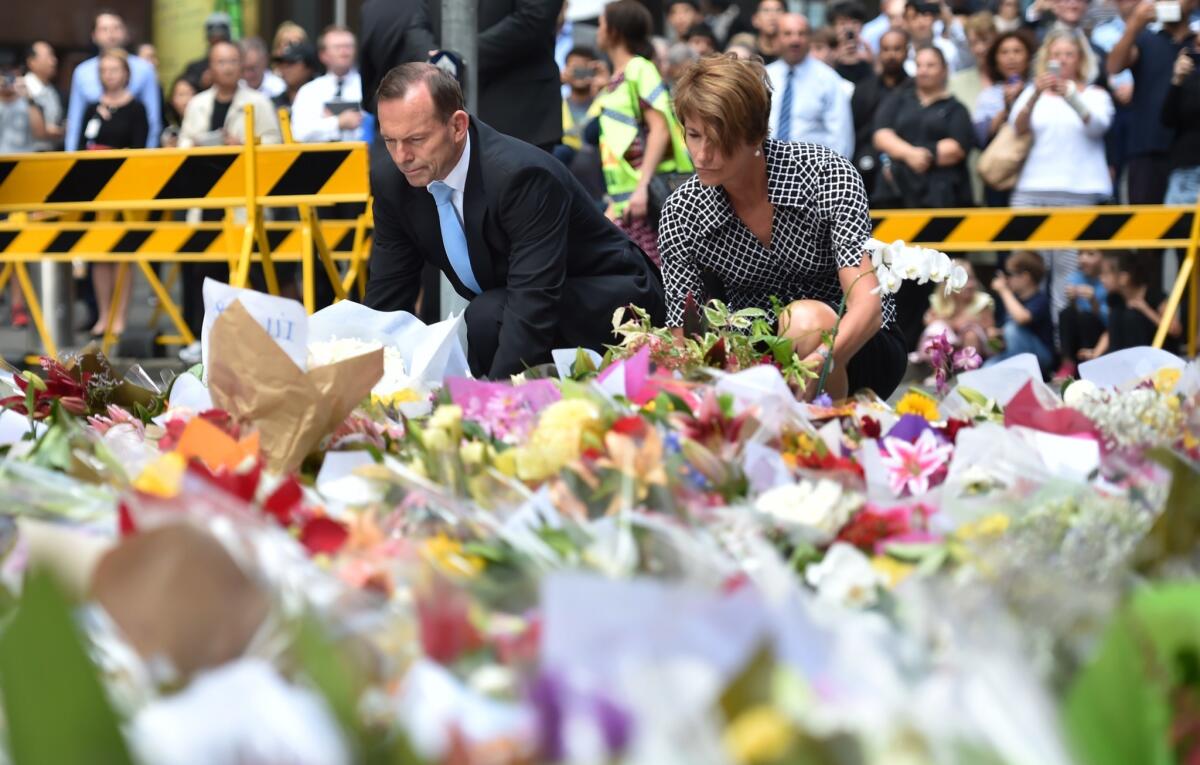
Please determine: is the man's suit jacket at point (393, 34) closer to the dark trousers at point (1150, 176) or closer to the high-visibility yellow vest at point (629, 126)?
the high-visibility yellow vest at point (629, 126)

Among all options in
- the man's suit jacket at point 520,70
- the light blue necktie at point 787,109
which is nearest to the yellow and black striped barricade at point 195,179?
the man's suit jacket at point 520,70

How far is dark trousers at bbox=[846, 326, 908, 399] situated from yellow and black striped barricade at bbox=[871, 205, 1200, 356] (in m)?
2.99

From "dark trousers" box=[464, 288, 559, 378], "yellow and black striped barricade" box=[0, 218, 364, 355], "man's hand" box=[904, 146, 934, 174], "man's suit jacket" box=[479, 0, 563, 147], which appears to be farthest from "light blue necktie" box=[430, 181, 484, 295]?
"man's hand" box=[904, 146, 934, 174]

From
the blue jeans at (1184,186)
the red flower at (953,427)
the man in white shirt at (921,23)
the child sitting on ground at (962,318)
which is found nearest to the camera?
the red flower at (953,427)

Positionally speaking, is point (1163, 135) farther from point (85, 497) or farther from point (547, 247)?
point (85, 497)

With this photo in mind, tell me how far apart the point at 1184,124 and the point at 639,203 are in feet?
7.61

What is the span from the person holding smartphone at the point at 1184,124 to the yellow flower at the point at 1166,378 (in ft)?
15.1

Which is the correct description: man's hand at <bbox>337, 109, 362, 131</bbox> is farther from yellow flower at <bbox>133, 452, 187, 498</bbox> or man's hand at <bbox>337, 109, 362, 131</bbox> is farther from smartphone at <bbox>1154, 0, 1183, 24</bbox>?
yellow flower at <bbox>133, 452, 187, 498</bbox>

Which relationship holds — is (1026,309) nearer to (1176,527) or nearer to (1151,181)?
(1151,181)

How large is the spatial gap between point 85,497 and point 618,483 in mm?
602

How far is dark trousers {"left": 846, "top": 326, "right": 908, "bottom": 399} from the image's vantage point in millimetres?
4211

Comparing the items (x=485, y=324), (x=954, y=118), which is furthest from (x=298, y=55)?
(x=485, y=324)

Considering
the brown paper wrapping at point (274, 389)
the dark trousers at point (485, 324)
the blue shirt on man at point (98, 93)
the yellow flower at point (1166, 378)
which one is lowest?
the blue shirt on man at point (98, 93)

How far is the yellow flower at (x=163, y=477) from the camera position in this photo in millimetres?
2014
